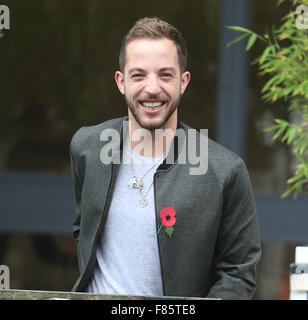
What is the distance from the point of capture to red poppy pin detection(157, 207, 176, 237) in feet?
6.99

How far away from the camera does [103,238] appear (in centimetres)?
223

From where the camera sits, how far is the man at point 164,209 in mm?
2135

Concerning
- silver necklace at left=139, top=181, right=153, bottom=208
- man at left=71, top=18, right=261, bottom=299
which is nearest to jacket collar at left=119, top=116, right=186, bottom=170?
man at left=71, top=18, right=261, bottom=299

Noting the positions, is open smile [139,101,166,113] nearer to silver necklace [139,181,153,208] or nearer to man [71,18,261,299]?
man [71,18,261,299]

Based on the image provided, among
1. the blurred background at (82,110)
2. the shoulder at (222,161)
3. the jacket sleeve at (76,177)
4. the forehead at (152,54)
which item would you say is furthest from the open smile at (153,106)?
the blurred background at (82,110)

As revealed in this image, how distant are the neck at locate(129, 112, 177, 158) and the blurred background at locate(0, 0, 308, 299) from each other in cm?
289

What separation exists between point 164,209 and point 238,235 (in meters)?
0.26

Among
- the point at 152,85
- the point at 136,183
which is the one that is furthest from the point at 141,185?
the point at 152,85

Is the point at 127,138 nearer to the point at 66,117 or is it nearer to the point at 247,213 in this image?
the point at 247,213

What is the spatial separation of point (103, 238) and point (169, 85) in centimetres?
55

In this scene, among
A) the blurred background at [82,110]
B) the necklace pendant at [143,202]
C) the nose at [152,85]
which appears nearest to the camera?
the nose at [152,85]

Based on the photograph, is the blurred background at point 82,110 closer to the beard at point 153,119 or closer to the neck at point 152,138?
the neck at point 152,138

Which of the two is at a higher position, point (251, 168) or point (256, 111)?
point (256, 111)
